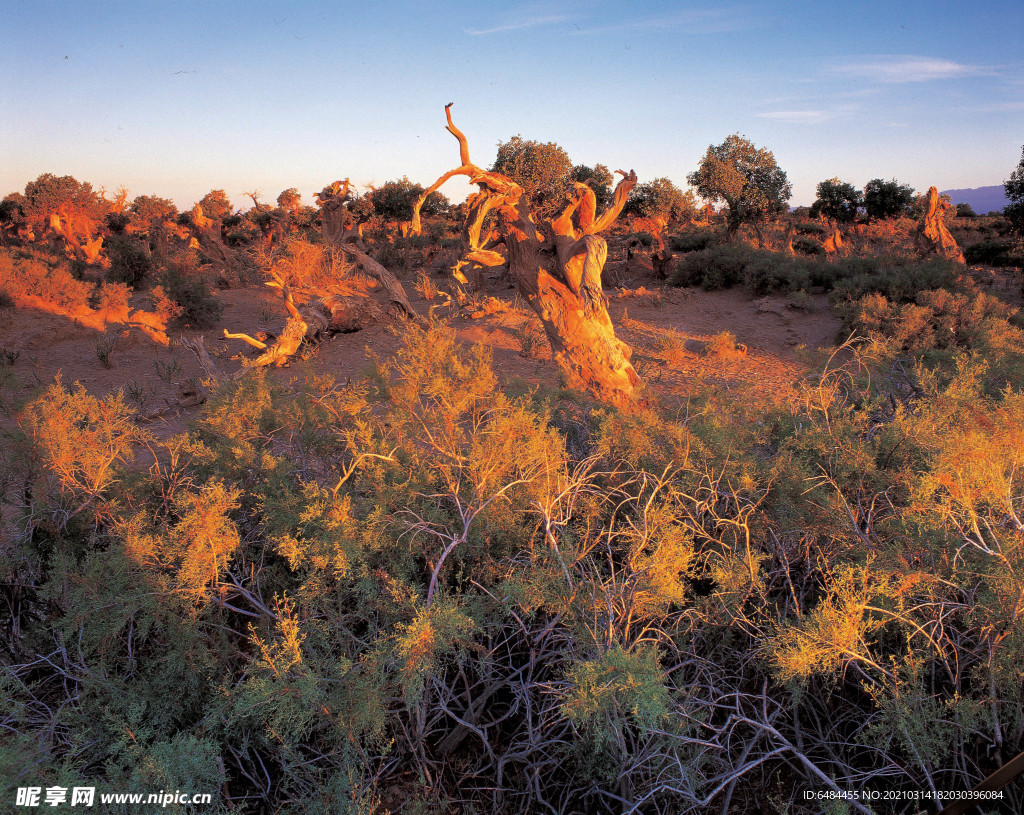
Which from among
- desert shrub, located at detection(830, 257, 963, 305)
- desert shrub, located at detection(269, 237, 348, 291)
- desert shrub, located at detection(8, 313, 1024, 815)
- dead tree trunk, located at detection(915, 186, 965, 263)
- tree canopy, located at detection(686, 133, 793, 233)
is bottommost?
desert shrub, located at detection(8, 313, 1024, 815)

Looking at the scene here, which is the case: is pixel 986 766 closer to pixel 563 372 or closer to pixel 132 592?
pixel 132 592

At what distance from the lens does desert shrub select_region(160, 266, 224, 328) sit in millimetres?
12078

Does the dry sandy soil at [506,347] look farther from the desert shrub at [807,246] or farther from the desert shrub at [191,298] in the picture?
the desert shrub at [807,246]

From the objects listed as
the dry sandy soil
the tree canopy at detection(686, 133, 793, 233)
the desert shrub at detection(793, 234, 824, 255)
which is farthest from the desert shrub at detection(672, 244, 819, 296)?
the desert shrub at detection(793, 234, 824, 255)

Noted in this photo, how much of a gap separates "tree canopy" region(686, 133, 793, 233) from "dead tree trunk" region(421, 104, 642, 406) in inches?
469

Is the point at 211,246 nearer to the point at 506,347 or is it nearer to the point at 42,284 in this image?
the point at 42,284

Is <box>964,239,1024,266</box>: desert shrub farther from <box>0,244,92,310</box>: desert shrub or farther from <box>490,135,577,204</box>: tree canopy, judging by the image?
<box>0,244,92,310</box>: desert shrub

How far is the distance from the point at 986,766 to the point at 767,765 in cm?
76

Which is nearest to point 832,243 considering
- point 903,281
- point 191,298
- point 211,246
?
point 903,281

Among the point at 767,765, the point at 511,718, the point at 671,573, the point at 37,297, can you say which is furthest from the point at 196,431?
the point at 37,297

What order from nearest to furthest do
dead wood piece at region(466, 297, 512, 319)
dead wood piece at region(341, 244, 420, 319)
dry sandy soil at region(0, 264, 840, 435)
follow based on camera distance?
dry sandy soil at region(0, 264, 840, 435), dead wood piece at region(341, 244, 420, 319), dead wood piece at region(466, 297, 512, 319)

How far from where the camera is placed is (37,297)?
38.7 ft

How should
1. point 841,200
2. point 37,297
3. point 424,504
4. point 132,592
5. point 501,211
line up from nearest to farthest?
1. point 132,592
2. point 424,504
3. point 501,211
4. point 37,297
5. point 841,200

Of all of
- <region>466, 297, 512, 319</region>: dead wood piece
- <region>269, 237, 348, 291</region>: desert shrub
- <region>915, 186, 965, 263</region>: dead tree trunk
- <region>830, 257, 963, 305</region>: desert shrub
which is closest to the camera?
<region>830, 257, 963, 305</region>: desert shrub
